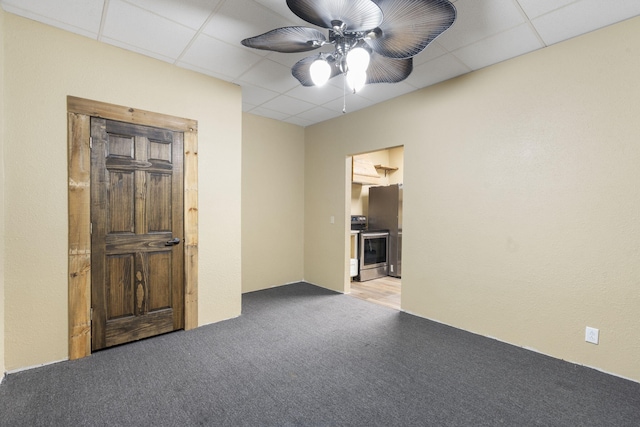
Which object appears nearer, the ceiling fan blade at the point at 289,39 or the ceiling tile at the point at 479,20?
the ceiling fan blade at the point at 289,39

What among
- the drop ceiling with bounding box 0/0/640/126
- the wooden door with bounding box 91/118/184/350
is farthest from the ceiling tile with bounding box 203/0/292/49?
the wooden door with bounding box 91/118/184/350

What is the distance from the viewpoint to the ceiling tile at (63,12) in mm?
2115

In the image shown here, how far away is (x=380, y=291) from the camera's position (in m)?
4.74

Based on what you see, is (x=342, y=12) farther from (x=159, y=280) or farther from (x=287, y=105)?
(x=159, y=280)

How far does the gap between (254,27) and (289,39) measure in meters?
0.61

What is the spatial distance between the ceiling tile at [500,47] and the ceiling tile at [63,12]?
2.96m

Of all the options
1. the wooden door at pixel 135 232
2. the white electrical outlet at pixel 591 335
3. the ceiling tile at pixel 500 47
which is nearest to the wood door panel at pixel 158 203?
the wooden door at pixel 135 232

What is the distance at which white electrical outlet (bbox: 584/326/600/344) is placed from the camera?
94.7 inches

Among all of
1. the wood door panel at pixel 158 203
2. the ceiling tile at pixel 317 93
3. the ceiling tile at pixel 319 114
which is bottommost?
the wood door panel at pixel 158 203

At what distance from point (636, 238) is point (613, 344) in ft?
2.77

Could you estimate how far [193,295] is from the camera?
319 centimetres

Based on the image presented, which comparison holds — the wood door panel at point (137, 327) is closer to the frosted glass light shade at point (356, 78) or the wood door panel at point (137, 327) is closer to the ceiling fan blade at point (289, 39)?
the ceiling fan blade at point (289, 39)

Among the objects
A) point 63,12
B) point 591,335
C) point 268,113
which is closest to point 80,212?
point 63,12

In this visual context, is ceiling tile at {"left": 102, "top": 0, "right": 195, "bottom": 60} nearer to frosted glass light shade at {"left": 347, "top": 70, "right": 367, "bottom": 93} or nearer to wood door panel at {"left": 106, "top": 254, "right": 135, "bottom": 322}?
frosted glass light shade at {"left": 347, "top": 70, "right": 367, "bottom": 93}
